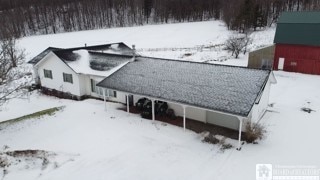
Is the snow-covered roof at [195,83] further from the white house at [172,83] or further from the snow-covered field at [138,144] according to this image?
the snow-covered field at [138,144]

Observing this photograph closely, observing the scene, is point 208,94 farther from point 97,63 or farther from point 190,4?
point 190,4

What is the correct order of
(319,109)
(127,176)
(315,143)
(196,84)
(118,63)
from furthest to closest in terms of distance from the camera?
(118,63), (319,109), (196,84), (315,143), (127,176)

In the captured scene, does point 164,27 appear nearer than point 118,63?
No

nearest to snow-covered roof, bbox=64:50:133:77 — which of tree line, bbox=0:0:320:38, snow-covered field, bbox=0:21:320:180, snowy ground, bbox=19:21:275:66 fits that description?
snow-covered field, bbox=0:21:320:180

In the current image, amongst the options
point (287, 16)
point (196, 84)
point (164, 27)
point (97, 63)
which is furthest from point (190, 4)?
point (196, 84)

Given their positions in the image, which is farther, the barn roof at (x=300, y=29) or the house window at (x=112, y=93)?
the barn roof at (x=300, y=29)

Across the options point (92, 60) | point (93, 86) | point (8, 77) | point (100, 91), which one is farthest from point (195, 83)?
point (8, 77)

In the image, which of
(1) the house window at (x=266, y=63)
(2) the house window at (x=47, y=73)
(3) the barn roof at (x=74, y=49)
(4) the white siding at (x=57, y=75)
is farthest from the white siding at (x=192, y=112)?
(1) the house window at (x=266, y=63)
